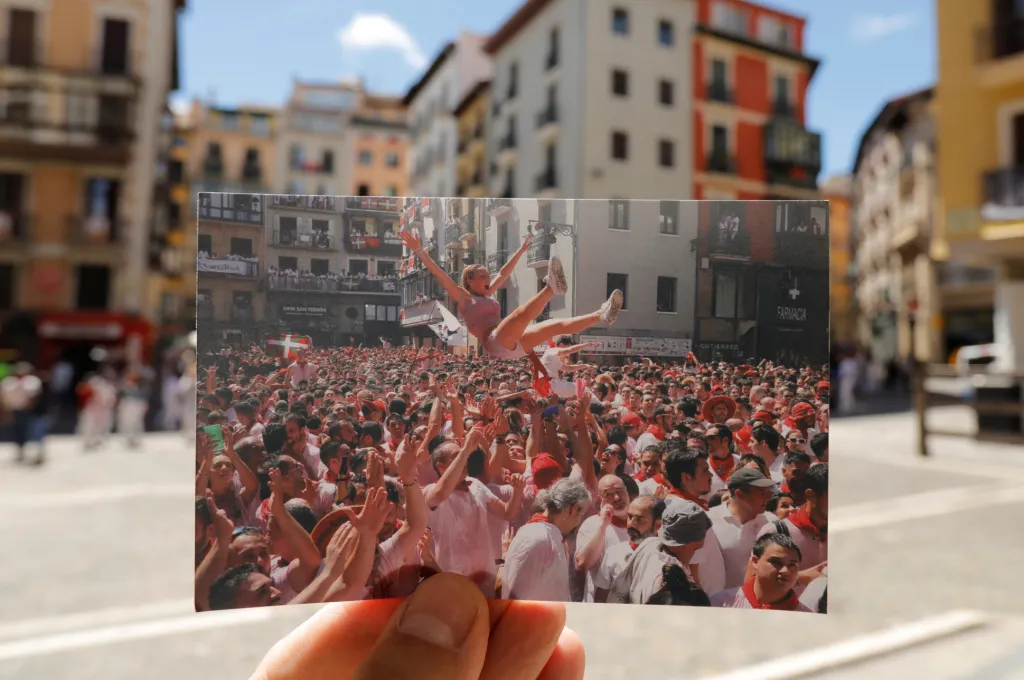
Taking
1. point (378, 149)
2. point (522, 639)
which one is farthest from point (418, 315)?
point (378, 149)

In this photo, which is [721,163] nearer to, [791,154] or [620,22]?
[791,154]

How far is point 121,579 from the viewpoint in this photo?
6293 mm

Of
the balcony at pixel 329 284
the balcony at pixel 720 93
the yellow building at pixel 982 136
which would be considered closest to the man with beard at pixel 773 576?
the balcony at pixel 329 284

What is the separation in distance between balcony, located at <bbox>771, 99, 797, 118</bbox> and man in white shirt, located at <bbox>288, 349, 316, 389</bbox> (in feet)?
103

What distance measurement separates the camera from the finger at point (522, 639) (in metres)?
1.97

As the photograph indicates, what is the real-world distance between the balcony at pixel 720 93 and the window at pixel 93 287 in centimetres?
2339

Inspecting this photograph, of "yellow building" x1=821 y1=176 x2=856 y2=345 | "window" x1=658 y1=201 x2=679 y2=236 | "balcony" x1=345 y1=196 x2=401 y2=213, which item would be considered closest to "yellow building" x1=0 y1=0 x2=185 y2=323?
"balcony" x1=345 y1=196 x2=401 y2=213

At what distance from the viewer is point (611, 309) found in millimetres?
1891

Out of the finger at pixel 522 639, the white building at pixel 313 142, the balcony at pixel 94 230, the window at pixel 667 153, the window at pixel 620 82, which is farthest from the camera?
the white building at pixel 313 142

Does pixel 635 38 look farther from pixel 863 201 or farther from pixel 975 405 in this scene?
pixel 863 201

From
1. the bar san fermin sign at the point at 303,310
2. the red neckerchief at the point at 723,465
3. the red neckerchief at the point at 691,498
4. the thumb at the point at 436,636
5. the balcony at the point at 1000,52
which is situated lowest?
the thumb at the point at 436,636

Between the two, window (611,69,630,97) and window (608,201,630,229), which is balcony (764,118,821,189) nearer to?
window (611,69,630,97)

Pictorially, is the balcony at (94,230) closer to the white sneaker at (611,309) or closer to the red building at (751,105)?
the red building at (751,105)

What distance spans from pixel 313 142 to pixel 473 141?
20.4 metres
